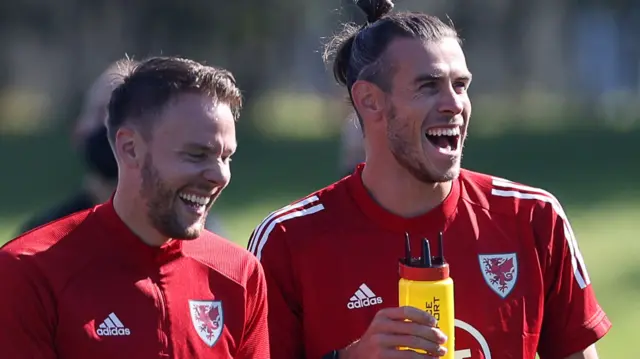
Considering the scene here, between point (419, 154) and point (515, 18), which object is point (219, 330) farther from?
point (515, 18)

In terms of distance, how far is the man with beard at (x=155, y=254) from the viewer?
3457 millimetres

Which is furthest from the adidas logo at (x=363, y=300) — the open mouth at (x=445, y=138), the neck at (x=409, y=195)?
the open mouth at (x=445, y=138)

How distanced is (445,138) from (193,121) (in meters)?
0.87

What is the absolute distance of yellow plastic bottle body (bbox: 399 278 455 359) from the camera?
10.7 feet

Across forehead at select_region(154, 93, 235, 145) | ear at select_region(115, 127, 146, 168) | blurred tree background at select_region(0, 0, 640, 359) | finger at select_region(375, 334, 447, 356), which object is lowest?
finger at select_region(375, 334, 447, 356)

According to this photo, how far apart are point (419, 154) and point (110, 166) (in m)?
1.81

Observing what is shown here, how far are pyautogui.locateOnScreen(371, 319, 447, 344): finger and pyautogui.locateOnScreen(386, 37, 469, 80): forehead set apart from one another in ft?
3.18

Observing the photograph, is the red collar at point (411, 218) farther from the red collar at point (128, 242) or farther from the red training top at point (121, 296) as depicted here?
the red collar at point (128, 242)

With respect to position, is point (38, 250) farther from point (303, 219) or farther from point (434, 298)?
point (434, 298)

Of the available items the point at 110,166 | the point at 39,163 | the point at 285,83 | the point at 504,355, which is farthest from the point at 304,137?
the point at 504,355

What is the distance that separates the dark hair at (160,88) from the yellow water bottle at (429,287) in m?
Answer: 0.81

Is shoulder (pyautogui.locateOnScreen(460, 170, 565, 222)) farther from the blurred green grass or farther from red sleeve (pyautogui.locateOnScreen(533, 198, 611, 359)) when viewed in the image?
the blurred green grass

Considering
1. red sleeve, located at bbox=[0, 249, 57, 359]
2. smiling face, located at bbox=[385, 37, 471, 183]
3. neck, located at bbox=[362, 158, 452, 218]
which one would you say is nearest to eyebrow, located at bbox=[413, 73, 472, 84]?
smiling face, located at bbox=[385, 37, 471, 183]

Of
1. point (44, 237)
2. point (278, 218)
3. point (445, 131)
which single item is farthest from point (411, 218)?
point (44, 237)
